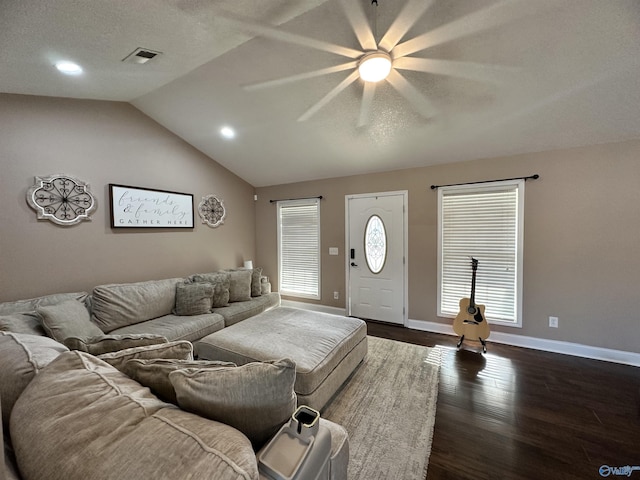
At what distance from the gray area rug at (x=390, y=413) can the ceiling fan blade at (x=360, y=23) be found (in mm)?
2805

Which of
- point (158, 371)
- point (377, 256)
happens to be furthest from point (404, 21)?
point (377, 256)

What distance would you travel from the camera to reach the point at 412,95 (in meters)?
2.49

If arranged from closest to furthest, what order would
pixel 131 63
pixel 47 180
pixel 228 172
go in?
pixel 131 63 < pixel 47 180 < pixel 228 172

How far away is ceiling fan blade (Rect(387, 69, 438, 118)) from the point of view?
7.49 feet

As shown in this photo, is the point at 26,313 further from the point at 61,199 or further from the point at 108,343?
the point at 108,343

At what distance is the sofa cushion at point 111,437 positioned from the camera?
23.5 inches

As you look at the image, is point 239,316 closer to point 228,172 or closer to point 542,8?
point 228,172

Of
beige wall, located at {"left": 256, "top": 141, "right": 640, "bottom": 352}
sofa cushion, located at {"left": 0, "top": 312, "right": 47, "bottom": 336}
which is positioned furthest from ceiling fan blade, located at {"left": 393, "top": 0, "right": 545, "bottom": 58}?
sofa cushion, located at {"left": 0, "top": 312, "right": 47, "bottom": 336}

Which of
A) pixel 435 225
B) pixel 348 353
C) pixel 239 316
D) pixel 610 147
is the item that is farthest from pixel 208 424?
pixel 610 147

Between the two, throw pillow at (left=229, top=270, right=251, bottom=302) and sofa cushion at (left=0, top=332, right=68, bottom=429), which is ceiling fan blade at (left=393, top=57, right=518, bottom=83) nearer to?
sofa cushion at (left=0, top=332, right=68, bottom=429)

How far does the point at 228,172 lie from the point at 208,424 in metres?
4.36

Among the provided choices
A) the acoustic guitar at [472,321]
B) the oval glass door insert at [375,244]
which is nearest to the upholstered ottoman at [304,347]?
the acoustic guitar at [472,321]

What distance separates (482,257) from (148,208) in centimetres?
441

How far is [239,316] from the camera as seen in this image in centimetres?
327
